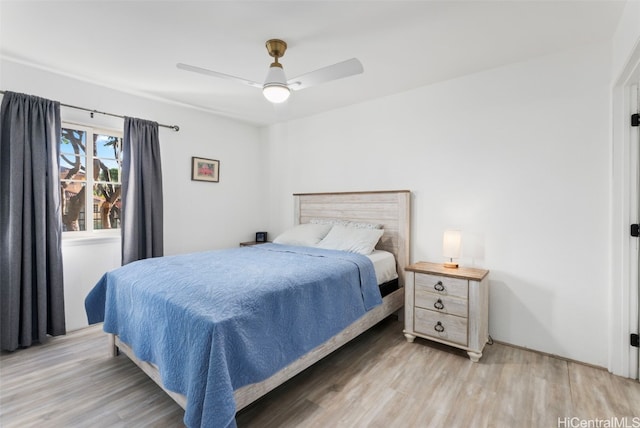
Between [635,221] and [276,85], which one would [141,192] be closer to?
[276,85]

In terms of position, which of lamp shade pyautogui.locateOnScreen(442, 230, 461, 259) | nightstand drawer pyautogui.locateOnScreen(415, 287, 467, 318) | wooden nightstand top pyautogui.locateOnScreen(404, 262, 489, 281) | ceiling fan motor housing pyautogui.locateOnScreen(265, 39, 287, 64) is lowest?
nightstand drawer pyautogui.locateOnScreen(415, 287, 467, 318)

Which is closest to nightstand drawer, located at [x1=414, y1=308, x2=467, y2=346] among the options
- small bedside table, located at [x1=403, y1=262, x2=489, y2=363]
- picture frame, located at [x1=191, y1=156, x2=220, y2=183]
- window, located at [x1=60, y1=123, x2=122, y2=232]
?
small bedside table, located at [x1=403, y1=262, x2=489, y2=363]

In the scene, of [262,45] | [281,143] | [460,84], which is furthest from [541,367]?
[281,143]

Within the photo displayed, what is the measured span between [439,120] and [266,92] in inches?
72.5

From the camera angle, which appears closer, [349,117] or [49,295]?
[49,295]

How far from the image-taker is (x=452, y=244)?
2641 mm

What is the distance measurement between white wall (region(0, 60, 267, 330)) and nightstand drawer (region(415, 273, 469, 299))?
9.22 ft

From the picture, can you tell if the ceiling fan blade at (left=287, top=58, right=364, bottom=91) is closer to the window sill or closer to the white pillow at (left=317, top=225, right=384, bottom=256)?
the white pillow at (left=317, top=225, right=384, bottom=256)

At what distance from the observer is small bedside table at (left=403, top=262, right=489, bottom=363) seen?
237 cm

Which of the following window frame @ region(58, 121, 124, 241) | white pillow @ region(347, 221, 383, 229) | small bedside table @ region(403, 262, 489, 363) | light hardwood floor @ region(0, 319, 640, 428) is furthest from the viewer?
white pillow @ region(347, 221, 383, 229)

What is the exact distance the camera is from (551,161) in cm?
244

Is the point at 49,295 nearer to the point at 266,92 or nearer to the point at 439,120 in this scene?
the point at 266,92

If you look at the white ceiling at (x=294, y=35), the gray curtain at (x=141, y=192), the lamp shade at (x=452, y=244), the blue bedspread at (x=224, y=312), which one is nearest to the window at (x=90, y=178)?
→ the gray curtain at (x=141, y=192)

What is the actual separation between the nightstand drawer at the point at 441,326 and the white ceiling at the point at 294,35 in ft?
7.18
